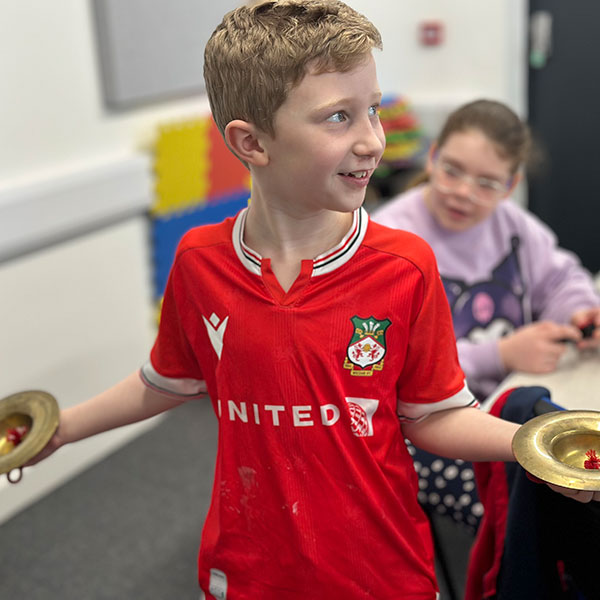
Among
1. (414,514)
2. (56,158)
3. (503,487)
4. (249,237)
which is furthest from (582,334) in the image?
(56,158)

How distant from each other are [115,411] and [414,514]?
0.43m

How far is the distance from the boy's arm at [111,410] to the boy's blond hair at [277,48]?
0.42 metres

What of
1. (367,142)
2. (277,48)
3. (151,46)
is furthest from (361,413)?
(151,46)

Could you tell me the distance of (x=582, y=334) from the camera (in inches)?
63.2

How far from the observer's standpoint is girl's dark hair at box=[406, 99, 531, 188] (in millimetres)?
1677

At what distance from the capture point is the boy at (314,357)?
83 cm

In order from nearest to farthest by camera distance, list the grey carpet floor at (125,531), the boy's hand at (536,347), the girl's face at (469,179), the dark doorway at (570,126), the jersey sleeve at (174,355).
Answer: the jersey sleeve at (174,355)
the boy's hand at (536,347)
the girl's face at (469,179)
the grey carpet floor at (125,531)
the dark doorway at (570,126)

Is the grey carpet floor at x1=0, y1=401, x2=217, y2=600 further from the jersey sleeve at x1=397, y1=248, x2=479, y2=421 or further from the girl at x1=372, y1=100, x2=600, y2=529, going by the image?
the jersey sleeve at x1=397, y1=248, x2=479, y2=421

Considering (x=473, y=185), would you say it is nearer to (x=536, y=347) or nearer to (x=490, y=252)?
(x=490, y=252)

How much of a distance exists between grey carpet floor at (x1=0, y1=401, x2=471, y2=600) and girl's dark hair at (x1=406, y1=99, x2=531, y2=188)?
1159 millimetres

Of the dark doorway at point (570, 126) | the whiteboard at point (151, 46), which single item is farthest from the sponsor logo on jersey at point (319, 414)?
the dark doorway at point (570, 126)

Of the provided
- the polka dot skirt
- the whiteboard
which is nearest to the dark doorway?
the whiteboard

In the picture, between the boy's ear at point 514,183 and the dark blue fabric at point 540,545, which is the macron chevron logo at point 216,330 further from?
the boy's ear at point 514,183

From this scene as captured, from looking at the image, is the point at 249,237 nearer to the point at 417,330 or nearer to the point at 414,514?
the point at 417,330
